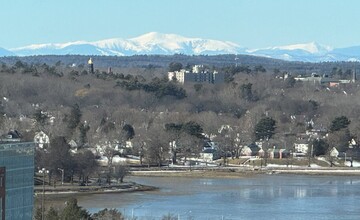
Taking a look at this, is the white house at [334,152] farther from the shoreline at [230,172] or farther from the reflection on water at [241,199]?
the reflection on water at [241,199]

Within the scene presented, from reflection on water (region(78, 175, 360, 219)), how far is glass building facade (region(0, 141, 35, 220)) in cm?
742

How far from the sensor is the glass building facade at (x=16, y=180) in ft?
46.9

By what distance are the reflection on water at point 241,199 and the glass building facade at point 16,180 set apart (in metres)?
7.42

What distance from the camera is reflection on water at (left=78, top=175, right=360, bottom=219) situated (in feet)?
78.9

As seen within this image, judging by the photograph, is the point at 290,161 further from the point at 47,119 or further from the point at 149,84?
the point at 149,84

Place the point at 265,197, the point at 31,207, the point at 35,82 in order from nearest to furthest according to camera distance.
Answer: the point at 31,207, the point at 265,197, the point at 35,82

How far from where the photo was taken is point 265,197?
1108 inches

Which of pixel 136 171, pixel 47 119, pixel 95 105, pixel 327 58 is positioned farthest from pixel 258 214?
pixel 327 58

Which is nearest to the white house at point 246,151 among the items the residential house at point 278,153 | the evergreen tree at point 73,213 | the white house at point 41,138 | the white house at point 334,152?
the residential house at point 278,153

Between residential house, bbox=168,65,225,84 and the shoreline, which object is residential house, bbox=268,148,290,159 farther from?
residential house, bbox=168,65,225,84

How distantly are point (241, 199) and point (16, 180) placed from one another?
43.1 ft

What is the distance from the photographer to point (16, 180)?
1463cm

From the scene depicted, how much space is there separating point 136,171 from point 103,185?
6.57 metres

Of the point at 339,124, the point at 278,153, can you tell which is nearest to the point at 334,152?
the point at 278,153
